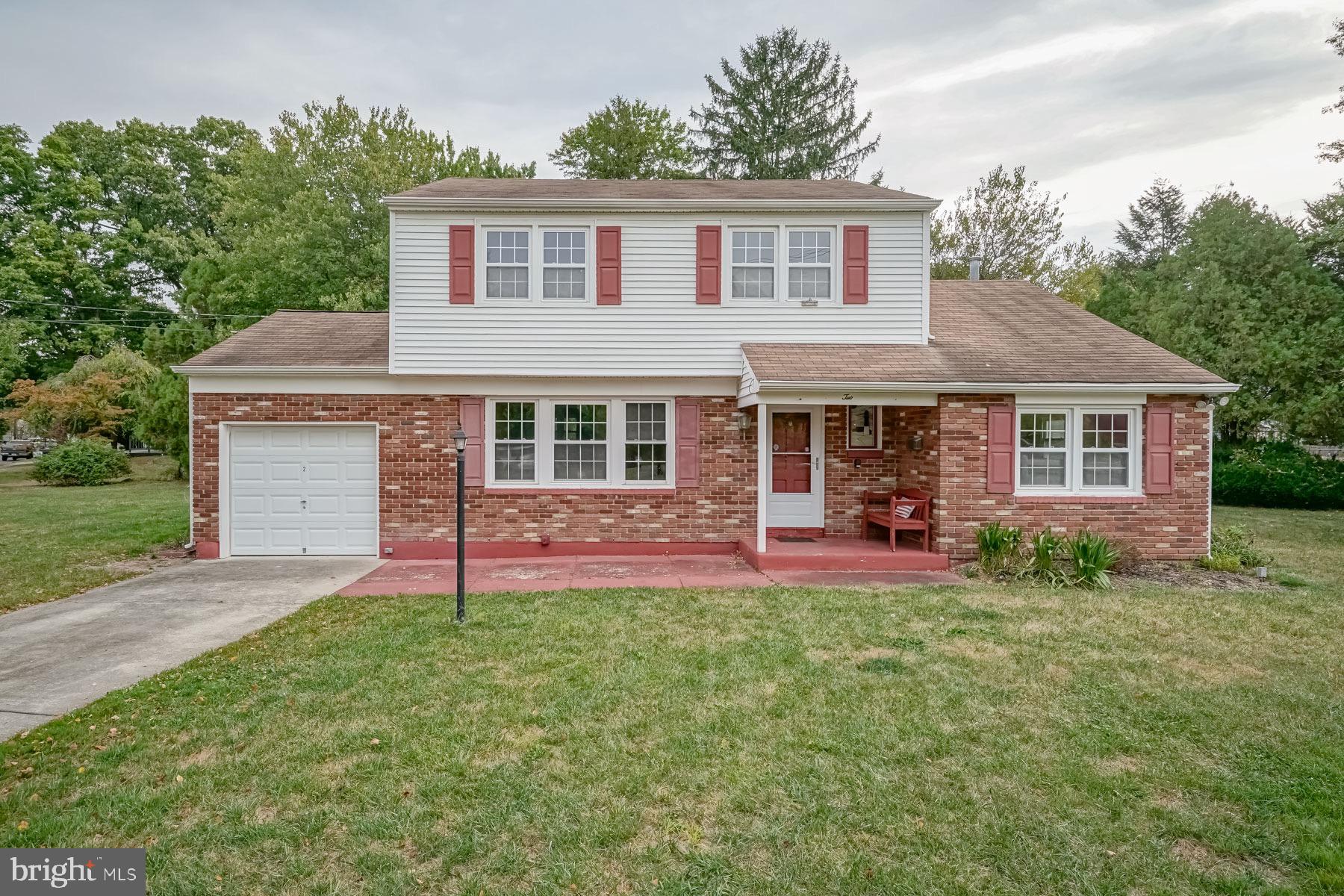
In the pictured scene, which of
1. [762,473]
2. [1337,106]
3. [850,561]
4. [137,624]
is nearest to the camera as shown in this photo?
[137,624]

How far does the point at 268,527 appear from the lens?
400 inches

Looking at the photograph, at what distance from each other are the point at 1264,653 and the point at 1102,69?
520 inches

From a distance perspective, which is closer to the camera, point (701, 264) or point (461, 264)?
point (461, 264)

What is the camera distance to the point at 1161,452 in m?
9.38

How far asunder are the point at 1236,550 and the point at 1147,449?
210 cm

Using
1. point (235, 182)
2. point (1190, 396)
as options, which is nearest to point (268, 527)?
point (1190, 396)

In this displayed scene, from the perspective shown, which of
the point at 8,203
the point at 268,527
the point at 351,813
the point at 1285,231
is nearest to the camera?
the point at 351,813

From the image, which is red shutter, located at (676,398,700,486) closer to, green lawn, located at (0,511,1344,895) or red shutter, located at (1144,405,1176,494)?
green lawn, located at (0,511,1344,895)

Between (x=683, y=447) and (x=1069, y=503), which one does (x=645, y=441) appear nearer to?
(x=683, y=447)

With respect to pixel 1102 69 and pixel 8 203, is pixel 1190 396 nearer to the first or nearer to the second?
pixel 1102 69

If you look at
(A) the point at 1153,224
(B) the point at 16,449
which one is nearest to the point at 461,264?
(B) the point at 16,449

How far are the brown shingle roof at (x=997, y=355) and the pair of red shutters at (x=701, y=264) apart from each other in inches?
41.1

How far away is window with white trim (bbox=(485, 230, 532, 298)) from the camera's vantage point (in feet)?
33.1

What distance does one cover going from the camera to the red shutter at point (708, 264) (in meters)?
10.1
